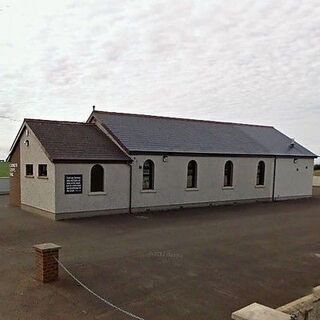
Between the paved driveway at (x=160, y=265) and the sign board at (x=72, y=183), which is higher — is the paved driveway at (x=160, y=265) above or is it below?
below

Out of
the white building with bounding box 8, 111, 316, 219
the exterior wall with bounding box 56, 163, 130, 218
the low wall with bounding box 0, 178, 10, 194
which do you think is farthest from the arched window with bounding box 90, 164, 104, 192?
the low wall with bounding box 0, 178, 10, 194

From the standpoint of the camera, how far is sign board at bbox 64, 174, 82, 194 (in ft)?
59.7

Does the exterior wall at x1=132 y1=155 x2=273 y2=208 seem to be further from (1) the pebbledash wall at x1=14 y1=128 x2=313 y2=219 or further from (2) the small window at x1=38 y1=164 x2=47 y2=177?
(2) the small window at x1=38 y1=164 x2=47 y2=177

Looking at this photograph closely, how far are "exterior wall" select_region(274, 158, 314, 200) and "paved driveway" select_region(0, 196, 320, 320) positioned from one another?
33.4 ft

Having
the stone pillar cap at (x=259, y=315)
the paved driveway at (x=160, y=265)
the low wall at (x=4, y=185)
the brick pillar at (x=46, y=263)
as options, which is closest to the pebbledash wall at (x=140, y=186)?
the paved driveway at (x=160, y=265)

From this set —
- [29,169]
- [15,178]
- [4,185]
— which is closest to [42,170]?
[29,169]

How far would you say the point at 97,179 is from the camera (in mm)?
19484

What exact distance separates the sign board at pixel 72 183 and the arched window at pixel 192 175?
740 centimetres

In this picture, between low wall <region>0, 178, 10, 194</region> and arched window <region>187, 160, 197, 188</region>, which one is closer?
arched window <region>187, 160, 197, 188</region>

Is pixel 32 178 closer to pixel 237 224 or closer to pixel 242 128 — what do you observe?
pixel 237 224

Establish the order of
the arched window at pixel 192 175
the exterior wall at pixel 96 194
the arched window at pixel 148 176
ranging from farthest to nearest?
1. the arched window at pixel 192 175
2. the arched window at pixel 148 176
3. the exterior wall at pixel 96 194

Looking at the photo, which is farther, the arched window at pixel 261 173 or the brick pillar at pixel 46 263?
the arched window at pixel 261 173

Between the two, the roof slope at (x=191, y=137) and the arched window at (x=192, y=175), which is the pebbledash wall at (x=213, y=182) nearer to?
the arched window at (x=192, y=175)

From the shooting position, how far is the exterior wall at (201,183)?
2114 cm
